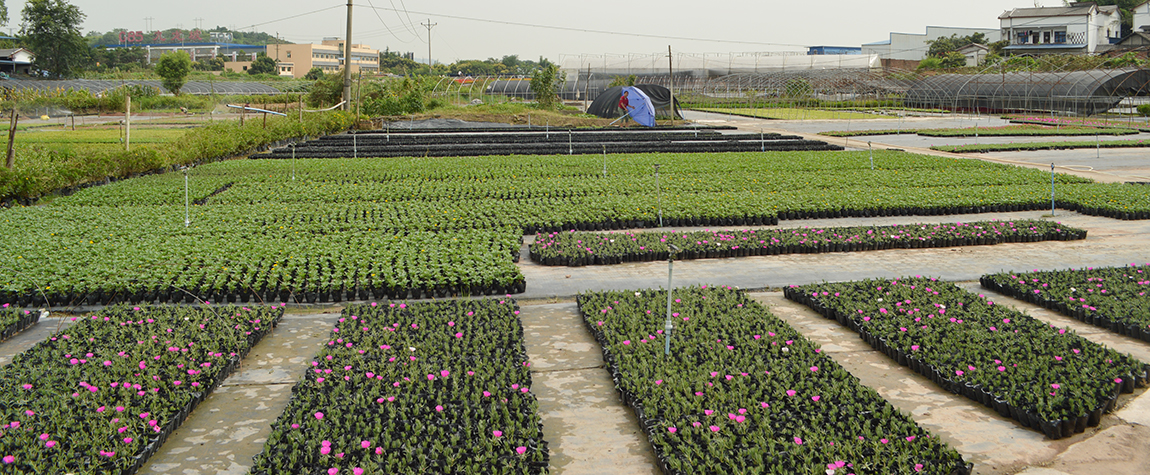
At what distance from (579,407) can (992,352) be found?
3.82m

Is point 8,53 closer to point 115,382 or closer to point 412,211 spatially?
point 412,211

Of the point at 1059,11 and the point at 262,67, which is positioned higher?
the point at 1059,11

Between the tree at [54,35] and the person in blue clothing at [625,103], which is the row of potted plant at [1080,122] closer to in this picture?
the person in blue clothing at [625,103]

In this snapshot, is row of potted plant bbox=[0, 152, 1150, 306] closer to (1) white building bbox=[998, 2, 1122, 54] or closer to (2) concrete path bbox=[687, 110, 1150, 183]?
(2) concrete path bbox=[687, 110, 1150, 183]

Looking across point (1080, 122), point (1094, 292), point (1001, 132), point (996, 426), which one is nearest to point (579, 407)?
point (996, 426)

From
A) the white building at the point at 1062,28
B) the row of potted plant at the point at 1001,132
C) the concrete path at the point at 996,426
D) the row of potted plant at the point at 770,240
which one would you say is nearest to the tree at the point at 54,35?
the row of potted plant at the point at 1001,132

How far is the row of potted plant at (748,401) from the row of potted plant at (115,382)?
3592 millimetres

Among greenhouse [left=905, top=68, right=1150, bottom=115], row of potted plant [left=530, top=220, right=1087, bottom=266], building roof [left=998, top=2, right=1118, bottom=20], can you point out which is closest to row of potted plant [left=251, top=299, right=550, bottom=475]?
row of potted plant [left=530, top=220, right=1087, bottom=266]

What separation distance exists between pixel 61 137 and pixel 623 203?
2759 centimetres

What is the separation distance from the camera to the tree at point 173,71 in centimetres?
6050

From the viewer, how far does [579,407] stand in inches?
255

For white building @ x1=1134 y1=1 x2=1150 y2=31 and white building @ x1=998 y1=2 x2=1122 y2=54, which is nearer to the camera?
white building @ x1=998 y1=2 x2=1122 y2=54

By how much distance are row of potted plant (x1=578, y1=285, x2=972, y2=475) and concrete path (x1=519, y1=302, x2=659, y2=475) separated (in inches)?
6.1

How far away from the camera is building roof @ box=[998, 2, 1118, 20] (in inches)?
3187
